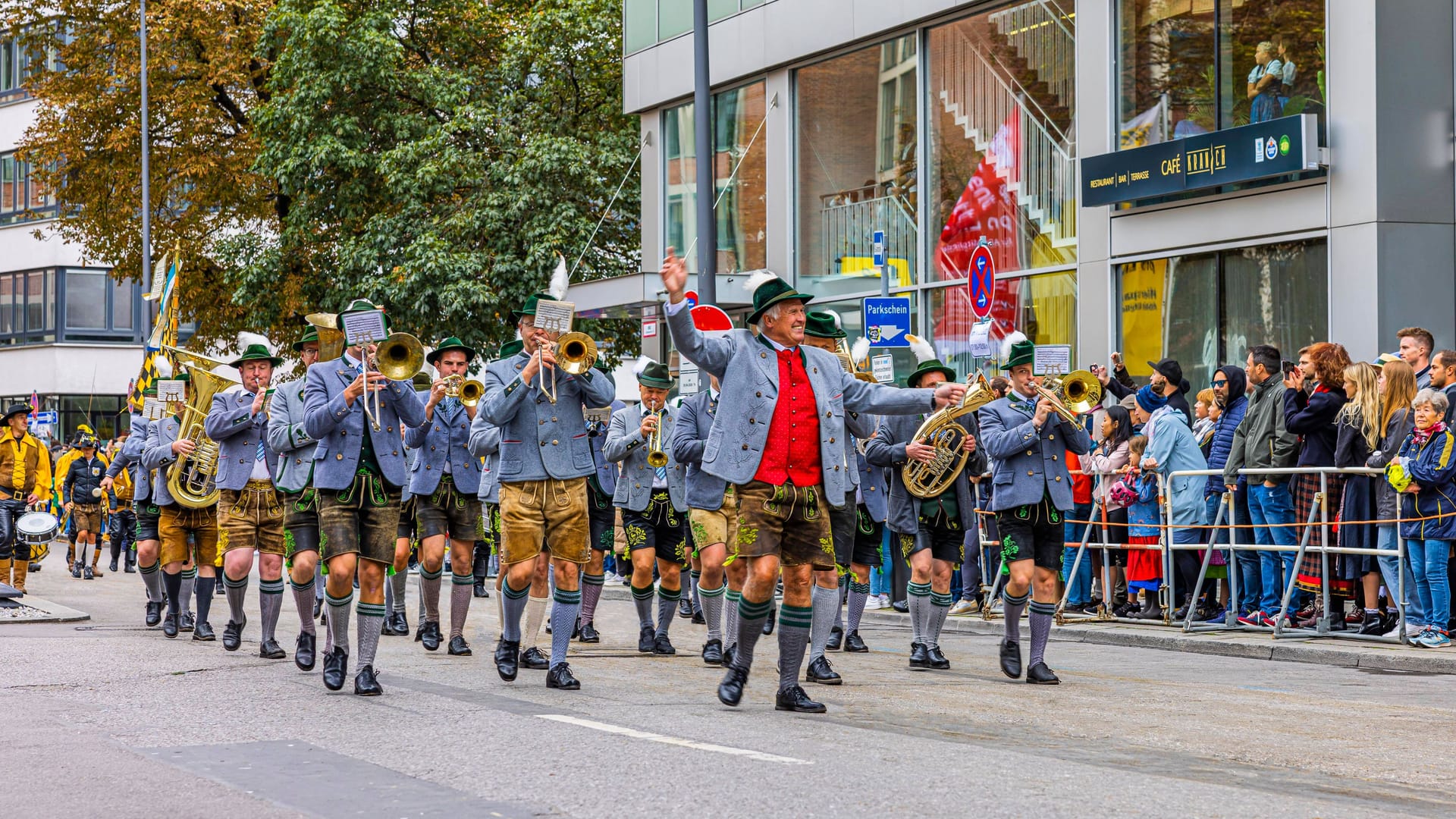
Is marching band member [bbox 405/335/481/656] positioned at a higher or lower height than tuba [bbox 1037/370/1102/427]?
lower

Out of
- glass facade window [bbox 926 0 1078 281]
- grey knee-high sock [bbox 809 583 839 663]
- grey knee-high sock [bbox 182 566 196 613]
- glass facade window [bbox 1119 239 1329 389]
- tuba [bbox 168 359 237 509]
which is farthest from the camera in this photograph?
glass facade window [bbox 926 0 1078 281]

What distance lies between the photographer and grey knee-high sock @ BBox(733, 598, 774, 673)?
860cm

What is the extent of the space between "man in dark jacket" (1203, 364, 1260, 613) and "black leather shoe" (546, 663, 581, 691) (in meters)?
6.13

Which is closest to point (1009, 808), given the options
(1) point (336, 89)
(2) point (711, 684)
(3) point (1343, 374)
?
(2) point (711, 684)

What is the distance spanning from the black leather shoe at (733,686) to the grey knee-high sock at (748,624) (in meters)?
0.06

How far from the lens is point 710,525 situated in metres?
11.0

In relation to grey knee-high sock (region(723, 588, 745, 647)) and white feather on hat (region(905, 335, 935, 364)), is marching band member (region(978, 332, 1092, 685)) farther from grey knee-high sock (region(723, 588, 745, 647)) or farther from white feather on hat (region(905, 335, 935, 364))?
grey knee-high sock (region(723, 588, 745, 647))

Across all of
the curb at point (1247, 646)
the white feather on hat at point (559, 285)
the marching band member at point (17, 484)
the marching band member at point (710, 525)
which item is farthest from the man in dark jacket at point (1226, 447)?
the marching band member at point (17, 484)

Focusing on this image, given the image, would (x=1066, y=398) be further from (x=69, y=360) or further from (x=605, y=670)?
(x=69, y=360)

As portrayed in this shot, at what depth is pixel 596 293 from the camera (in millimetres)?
25688

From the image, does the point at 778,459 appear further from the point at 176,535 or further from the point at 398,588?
the point at 176,535

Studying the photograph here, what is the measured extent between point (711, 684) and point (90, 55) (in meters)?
31.2

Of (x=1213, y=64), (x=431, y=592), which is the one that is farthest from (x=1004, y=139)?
(x=431, y=592)

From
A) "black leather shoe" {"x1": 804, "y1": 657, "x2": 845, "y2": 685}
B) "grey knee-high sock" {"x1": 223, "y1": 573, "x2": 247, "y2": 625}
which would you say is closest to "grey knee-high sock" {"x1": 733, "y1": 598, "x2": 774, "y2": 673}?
"black leather shoe" {"x1": 804, "y1": 657, "x2": 845, "y2": 685}
